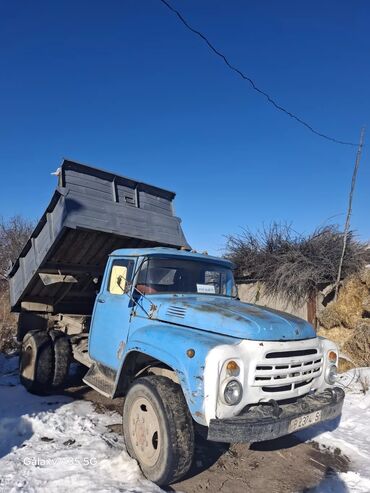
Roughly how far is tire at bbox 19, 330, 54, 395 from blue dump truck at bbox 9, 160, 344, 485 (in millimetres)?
18

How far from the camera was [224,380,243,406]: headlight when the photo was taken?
3152mm

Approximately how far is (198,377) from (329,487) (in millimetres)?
1833

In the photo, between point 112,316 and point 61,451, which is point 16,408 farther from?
point 112,316

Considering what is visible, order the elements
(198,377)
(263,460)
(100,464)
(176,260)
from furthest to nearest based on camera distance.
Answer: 1. (176,260)
2. (263,460)
3. (100,464)
4. (198,377)

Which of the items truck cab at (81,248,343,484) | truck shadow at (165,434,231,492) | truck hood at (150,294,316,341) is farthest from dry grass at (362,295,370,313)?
truck shadow at (165,434,231,492)

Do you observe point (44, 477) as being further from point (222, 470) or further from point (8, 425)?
point (222, 470)

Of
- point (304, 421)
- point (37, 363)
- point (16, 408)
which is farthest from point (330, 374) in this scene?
point (37, 363)

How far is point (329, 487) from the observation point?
365 centimetres

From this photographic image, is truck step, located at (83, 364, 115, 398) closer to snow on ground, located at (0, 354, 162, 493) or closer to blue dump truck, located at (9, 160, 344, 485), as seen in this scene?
blue dump truck, located at (9, 160, 344, 485)

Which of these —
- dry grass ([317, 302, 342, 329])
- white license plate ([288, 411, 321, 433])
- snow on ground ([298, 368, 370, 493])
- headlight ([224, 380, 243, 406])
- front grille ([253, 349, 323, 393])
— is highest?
dry grass ([317, 302, 342, 329])

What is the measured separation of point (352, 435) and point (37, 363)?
465 centimetres

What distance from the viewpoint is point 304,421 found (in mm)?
3482

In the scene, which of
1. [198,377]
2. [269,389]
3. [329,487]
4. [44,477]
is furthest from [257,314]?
[44,477]

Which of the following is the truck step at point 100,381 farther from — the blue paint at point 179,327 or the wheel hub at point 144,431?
the wheel hub at point 144,431
